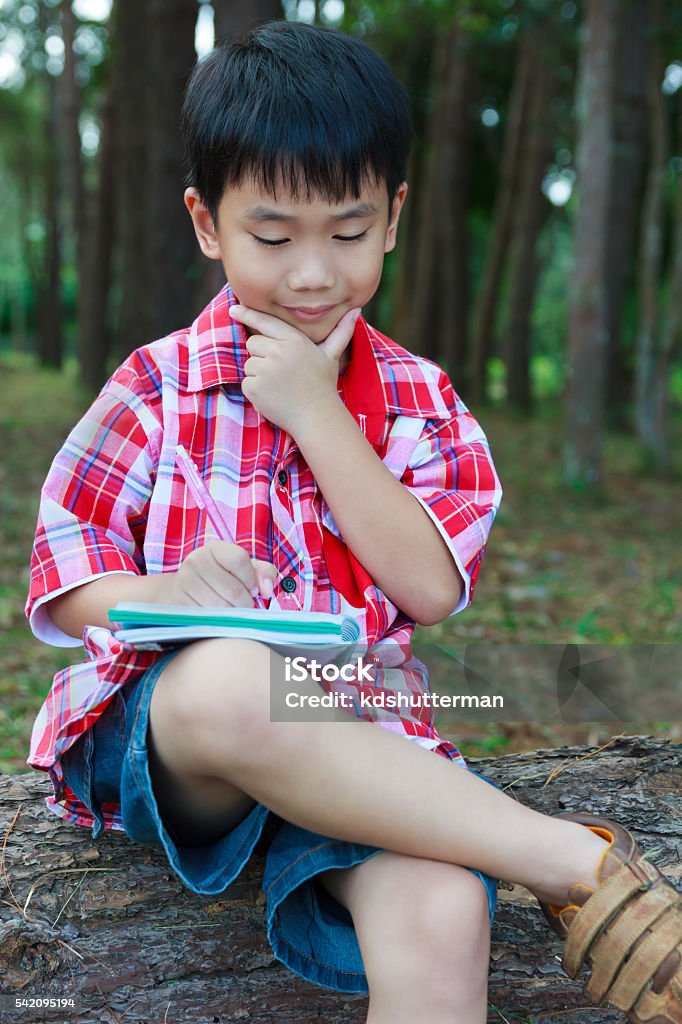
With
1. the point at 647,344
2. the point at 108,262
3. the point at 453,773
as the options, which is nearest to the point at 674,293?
the point at 647,344

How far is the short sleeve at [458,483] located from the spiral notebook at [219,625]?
1.14ft

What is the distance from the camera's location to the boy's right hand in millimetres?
1584

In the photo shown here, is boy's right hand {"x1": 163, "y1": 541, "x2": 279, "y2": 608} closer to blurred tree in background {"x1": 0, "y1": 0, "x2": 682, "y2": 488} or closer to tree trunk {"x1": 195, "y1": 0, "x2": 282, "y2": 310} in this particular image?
blurred tree in background {"x1": 0, "y1": 0, "x2": 682, "y2": 488}

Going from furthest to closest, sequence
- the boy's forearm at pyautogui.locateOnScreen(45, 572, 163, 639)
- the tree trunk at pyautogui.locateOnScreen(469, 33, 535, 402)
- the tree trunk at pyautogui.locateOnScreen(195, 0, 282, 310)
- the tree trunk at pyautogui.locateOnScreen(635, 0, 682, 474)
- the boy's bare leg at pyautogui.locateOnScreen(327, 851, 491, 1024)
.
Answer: the tree trunk at pyautogui.locateOnScreen(469, 33, 535, 402), the tree trunk at pyautogui.locateOnScreen(635, 0, 682, 474), the tree trunk at pyautogui.locateOnScreen(195, 0, 282, 310), the boy's forearm at pyautogui.locateOnScreen(45, 572, 163, 639), the boy's bare leg at pyautogui.locateOnScreen(327, 851, 491, 1024)

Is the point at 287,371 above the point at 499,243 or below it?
below

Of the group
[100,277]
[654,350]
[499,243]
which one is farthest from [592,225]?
[100,277]

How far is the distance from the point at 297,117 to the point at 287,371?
41 centimetres

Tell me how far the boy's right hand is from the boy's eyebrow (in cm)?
54

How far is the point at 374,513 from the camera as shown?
5.67 ft

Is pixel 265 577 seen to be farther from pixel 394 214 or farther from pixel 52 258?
pixel 52 258

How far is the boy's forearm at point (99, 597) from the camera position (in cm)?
167

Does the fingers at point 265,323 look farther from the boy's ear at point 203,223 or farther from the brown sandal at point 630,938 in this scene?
the brown sandal at point 630,938

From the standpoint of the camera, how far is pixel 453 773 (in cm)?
153

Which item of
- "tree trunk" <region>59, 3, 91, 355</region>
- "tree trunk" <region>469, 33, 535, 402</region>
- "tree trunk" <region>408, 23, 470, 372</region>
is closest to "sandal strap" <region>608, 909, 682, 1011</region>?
"tree trunk" <region>408, 23, 470, 372</region>
